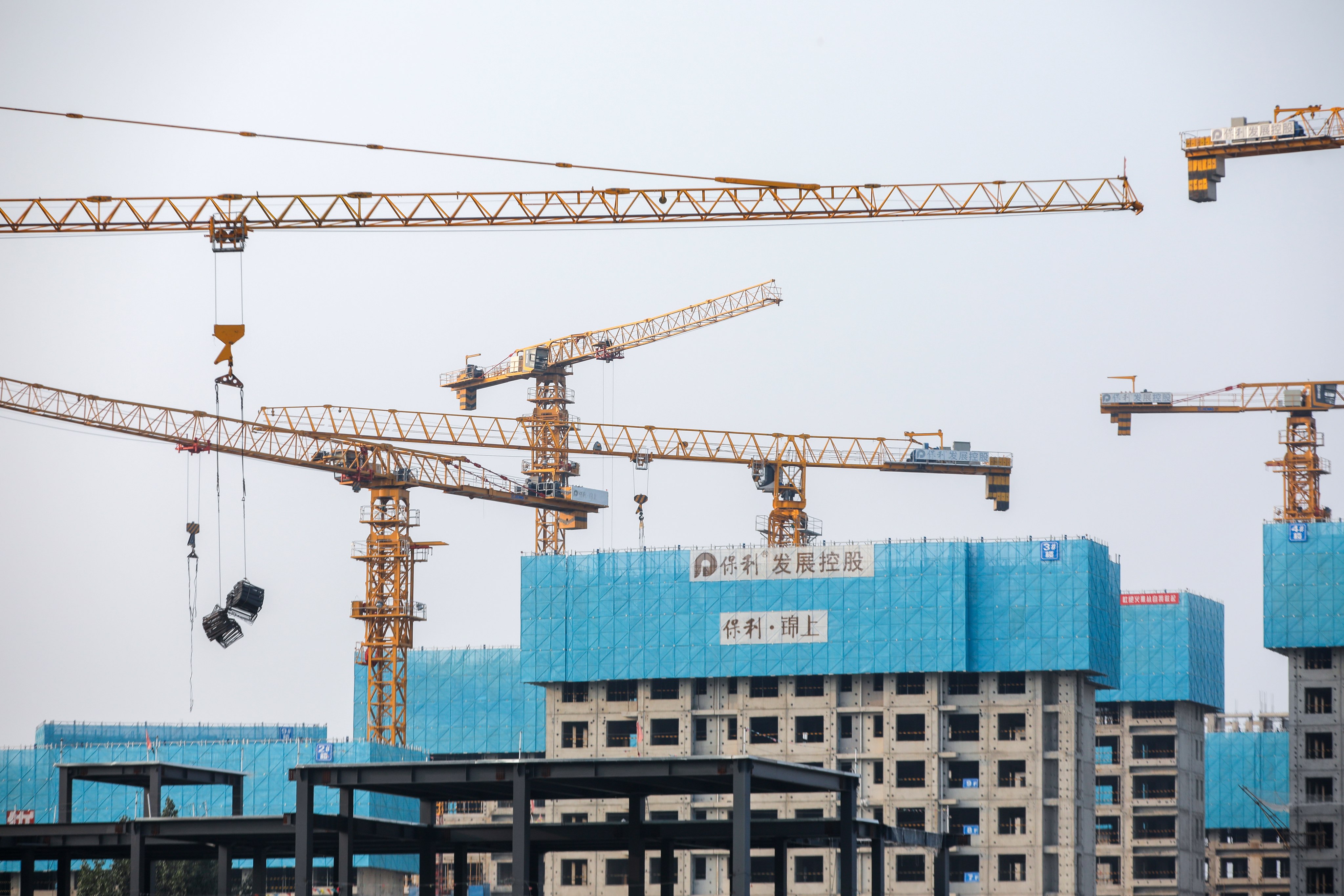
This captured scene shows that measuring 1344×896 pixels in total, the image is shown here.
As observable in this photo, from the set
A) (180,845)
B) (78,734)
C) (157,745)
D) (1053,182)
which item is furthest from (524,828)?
(78,734)

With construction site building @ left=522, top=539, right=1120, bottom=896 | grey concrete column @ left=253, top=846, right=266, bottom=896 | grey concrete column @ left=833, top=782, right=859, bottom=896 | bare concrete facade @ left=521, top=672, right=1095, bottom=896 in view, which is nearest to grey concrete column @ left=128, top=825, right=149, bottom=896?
grey concrete column @ left=253, top=846, right=266, bottom=896

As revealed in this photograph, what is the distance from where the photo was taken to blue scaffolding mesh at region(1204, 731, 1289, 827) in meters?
164

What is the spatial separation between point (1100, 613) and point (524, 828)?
59555mm

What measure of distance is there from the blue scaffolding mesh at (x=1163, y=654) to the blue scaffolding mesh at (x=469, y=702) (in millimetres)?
45364

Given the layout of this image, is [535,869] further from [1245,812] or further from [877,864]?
[1245,812]

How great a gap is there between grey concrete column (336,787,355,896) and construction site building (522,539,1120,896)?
46.2 meters

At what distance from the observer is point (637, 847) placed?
258 feet

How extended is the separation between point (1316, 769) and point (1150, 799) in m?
13.9

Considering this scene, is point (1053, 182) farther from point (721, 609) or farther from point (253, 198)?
point (253, 198)

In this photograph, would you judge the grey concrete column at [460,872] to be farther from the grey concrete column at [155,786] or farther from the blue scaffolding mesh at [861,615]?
the blue scaffolding mesh at [861,615]

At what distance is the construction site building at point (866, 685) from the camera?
378 ft

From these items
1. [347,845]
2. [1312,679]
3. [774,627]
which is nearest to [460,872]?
[347,845]

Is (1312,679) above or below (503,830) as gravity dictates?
above

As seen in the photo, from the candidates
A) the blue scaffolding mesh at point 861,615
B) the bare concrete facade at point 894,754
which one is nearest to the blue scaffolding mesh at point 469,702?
the blue scaffolding mesh at point 861,615
